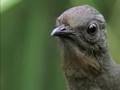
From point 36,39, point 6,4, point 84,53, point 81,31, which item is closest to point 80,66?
point 84,53

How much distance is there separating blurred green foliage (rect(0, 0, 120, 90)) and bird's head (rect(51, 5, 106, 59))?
1.45 metres

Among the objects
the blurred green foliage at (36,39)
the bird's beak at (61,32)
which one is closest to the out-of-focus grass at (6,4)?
the blurred green foliage at (36,39)

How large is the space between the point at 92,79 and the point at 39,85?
1.87 meters

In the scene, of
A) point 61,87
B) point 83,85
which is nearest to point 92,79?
point 83,85

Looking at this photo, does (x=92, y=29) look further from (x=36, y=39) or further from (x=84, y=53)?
(x=36, y=39)

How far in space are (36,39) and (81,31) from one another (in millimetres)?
1728

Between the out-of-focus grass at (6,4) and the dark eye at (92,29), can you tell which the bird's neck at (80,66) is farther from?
the out-of-focus grass at (6,4)

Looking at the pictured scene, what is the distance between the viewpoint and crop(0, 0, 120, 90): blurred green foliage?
32.1 ft

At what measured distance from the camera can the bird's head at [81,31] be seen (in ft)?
26.4

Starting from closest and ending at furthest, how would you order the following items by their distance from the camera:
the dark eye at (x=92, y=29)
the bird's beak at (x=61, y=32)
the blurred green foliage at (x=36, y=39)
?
the bird's beak at (x=61, y=32), the dark eye at (x=92, y=29), the blurred green foliage at (x=36, y=39)

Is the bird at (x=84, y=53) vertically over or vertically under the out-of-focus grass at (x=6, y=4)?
under

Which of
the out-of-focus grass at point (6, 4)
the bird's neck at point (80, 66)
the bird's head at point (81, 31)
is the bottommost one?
the bird's neck at point (80, 66)

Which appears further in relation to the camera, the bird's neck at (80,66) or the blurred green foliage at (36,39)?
the blurred green foliage at (36,39)

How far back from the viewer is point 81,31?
812cm
